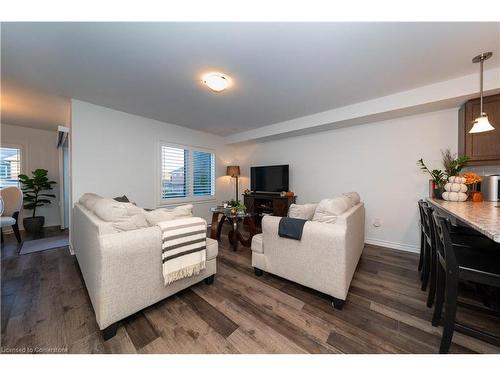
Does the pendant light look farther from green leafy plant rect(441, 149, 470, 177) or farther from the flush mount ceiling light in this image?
the flush mount ceiling light

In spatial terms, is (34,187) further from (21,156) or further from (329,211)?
(329,211)

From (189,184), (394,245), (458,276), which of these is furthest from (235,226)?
(394,245)

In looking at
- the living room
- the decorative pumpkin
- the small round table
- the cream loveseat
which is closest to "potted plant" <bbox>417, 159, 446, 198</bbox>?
the living room

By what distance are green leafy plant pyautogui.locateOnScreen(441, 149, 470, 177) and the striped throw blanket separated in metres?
3.15

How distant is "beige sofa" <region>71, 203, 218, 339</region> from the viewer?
4.00ft

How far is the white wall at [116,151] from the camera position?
108 inches

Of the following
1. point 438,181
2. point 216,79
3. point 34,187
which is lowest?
point 34,187

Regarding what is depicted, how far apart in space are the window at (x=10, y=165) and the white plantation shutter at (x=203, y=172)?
3805 millimetres

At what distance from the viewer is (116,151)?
3.14m

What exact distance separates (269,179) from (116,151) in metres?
3.11

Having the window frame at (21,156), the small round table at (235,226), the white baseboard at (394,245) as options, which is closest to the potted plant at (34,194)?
the window frame at (21,156)
